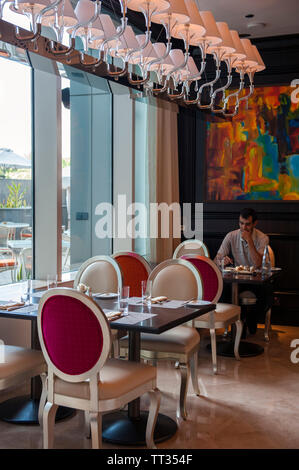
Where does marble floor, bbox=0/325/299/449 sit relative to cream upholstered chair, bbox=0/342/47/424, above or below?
below

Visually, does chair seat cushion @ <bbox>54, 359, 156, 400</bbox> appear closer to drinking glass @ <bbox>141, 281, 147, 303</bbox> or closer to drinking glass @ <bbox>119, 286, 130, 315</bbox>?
drinking glass @ <bbox>119, 286, 130, 315</bbox>

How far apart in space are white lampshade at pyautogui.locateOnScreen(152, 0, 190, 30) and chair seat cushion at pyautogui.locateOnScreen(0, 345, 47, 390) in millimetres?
2039

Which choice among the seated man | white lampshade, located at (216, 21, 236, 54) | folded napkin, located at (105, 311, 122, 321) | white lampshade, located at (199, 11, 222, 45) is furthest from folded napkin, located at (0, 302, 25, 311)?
the seated man

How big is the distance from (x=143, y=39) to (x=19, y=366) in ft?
7.10

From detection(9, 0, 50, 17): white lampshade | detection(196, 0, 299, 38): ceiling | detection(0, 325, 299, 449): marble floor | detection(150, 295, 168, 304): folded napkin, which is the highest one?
detection(196, 0, 299, 38): ceiling

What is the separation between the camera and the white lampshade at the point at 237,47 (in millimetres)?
3891

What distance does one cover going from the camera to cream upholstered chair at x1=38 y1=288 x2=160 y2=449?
8.84 ft

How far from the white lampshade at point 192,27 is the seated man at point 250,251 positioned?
8.72ft

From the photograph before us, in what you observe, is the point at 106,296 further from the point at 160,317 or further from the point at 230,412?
the point at 230,412

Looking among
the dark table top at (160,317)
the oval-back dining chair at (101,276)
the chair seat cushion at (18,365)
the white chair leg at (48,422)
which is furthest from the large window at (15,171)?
the white chair leg at (48,422)

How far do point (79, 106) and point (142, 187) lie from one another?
1.39 meters

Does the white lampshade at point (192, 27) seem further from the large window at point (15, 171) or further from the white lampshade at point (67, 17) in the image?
the large window at point (15, 171)
